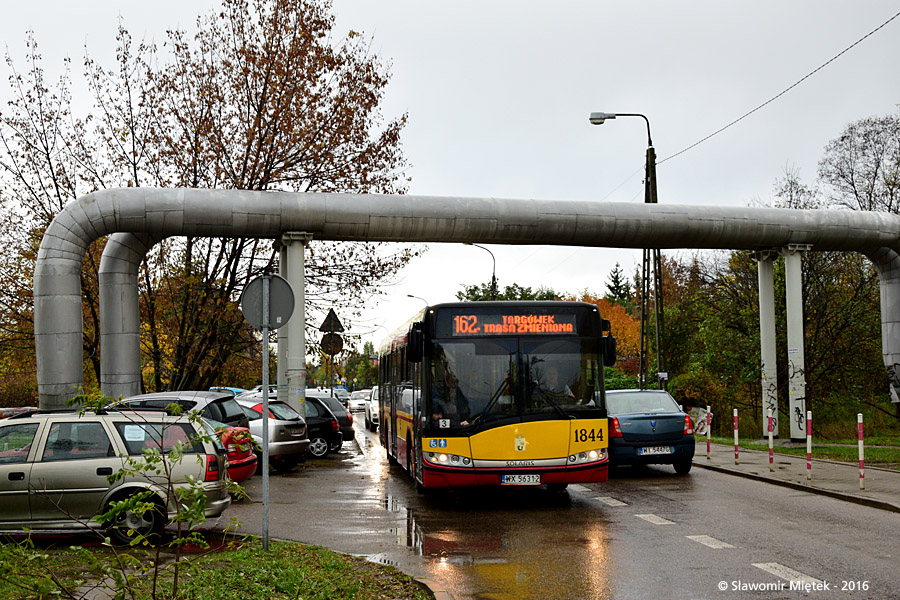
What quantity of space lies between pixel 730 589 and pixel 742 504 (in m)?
5.57

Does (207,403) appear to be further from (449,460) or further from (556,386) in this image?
(556,386)

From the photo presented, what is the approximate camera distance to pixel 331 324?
22859 millimetres

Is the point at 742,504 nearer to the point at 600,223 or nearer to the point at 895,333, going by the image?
the point at 600,223

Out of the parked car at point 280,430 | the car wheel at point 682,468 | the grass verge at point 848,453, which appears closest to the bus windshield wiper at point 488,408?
the car wheel at point 682,468

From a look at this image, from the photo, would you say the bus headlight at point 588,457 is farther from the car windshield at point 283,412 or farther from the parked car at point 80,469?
the car windshield at point 283,412

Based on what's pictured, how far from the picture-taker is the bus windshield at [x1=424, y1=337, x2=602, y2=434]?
482 inches

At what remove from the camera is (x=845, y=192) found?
123ft

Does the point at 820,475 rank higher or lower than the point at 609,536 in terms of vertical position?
lower

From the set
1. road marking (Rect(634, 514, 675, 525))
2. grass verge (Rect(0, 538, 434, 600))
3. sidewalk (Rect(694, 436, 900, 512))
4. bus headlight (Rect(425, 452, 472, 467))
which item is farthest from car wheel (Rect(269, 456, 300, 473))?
grass verge (Rect(0, 538, 434, 600))

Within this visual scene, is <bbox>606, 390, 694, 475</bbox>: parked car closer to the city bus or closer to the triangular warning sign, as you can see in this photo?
the city bus

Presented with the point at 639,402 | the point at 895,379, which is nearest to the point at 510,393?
the point at 639,402

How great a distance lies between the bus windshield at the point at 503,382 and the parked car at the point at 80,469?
3.32 meters

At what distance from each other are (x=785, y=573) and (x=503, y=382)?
520 cm

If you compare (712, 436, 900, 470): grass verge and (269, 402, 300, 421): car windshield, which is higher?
(269, 402, 300, 421): car windshield
